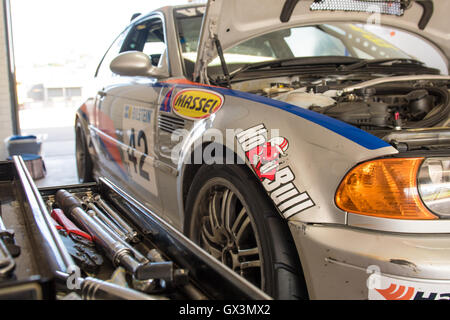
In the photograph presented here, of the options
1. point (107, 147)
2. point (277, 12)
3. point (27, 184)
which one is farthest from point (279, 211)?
point (107, 147)

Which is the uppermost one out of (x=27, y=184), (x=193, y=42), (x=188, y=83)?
(x=193, y=42)

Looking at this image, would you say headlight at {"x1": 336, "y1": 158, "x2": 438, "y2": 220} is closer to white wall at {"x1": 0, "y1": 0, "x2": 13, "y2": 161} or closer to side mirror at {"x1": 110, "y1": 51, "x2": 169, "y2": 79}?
side mirror at {"x1": 110, "y1": 51, "x2": 169, "y2": 79}

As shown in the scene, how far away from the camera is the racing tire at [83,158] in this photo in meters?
3.47

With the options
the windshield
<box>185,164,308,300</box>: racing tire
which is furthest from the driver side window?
<box>185,164,308,300</box>: racing tire

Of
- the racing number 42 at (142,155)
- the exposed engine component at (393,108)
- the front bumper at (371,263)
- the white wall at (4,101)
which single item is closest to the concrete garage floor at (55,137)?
the white wall at (4,101)

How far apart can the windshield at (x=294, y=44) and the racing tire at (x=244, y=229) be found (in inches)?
28.3

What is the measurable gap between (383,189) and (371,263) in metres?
0.21

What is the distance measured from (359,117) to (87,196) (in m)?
1.19

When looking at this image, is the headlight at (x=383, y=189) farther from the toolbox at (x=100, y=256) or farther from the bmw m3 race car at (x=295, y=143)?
the toolbox at (x=100, y=256)

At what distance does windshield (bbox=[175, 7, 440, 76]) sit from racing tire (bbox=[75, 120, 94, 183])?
1627mm

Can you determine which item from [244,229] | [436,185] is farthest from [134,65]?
[436,185]

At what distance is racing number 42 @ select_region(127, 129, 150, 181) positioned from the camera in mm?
2164
